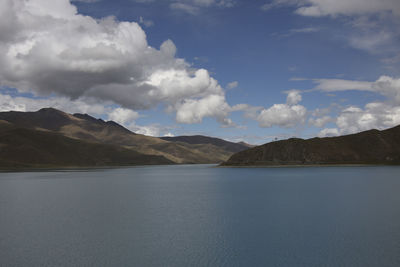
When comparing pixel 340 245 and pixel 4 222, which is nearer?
pixel 340 245

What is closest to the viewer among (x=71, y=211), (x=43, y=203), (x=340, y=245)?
(x=340, y=245)

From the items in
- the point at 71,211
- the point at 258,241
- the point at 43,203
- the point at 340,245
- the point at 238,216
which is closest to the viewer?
the point at 340,245

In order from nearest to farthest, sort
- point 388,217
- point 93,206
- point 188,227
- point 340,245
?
point 340,245 < point 188,227 < point 388,217 < point 93,206

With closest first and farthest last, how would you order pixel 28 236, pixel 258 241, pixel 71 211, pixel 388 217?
1. pixel 258 241
2. pixel 28 236
3. pixel 388 217
4. pixel 71 211

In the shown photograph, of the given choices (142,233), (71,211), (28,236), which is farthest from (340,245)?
(71,211)

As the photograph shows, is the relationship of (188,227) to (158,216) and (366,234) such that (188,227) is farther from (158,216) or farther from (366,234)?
(366,234)

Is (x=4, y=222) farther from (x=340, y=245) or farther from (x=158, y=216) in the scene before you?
(x=340, y=245)

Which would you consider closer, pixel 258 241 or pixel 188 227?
pixel 258 241

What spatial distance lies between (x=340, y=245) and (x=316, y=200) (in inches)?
1182

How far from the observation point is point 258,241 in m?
30.5

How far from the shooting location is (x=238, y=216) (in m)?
43.3

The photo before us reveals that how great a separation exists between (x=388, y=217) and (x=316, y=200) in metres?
17.3

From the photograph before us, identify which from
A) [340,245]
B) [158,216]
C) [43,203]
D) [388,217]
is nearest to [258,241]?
[340,245]

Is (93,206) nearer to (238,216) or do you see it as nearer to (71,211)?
(71,211)
